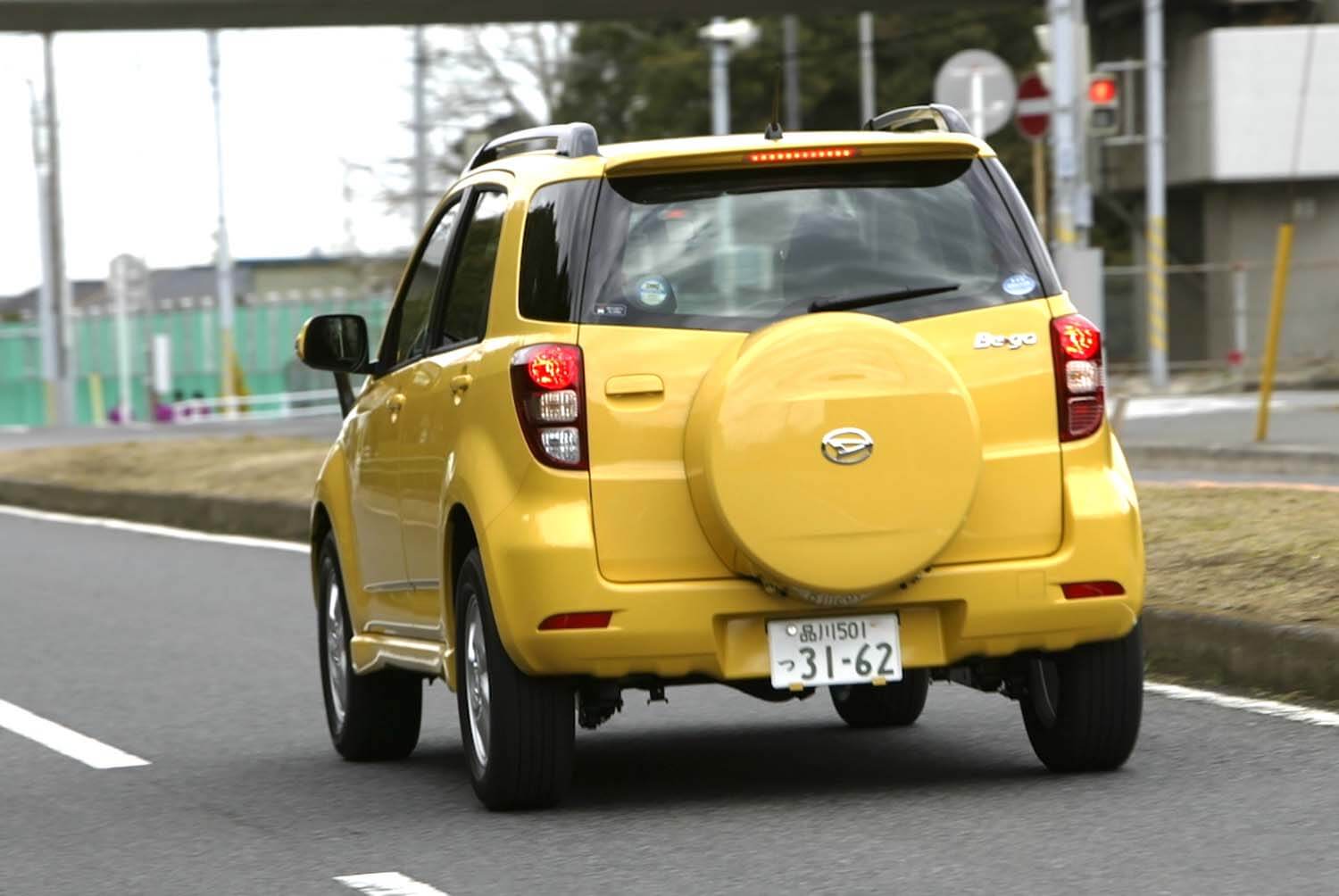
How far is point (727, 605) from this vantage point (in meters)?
6.80

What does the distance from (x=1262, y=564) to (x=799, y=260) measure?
365 cm

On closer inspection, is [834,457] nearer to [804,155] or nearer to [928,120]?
[804,155]

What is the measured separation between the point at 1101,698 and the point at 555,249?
1872 millimetres

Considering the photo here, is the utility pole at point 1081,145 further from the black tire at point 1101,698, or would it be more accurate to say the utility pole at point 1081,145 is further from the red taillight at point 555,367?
the red taillight at point 555,367

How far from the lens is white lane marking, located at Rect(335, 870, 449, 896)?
600cm

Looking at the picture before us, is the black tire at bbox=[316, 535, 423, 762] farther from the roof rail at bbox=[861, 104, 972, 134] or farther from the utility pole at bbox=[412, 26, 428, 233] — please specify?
the utility pole at bbox=[412, 26, 428, 233]

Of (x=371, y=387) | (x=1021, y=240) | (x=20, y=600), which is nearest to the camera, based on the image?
(x=1021, y=240)

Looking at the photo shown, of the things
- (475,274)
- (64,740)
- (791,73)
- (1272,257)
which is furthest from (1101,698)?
(791,73)

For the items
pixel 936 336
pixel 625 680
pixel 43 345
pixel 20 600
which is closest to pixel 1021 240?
pixel 936 336

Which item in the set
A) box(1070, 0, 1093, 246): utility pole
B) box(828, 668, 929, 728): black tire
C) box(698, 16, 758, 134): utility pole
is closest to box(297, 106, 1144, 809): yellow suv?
box(828, 668, 929, 728): black tire

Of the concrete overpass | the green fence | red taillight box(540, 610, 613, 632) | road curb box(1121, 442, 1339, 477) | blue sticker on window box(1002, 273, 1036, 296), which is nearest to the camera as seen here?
red taillight box(540, 610, 613, 632)

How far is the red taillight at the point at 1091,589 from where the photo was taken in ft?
22.9

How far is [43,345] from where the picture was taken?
5984cm

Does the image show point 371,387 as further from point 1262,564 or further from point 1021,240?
point 1262,564
